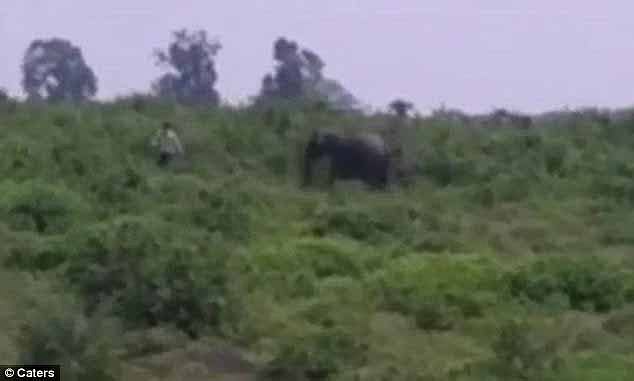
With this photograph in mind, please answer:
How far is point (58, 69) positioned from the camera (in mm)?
55094

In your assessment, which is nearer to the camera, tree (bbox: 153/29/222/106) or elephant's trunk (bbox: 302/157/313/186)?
elephant's trunk (bbox: 302/157/313/186)

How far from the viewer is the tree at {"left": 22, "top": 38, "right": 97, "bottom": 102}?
54625mm

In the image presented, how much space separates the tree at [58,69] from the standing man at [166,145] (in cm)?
2752

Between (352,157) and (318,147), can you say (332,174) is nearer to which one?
(352,157)

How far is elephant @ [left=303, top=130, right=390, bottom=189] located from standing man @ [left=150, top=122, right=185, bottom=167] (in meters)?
2.03

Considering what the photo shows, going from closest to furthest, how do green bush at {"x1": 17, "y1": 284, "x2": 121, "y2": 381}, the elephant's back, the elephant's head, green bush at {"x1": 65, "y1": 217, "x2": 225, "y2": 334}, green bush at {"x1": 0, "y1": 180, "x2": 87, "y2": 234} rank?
green bush at {"x1": 17, "y1": 284, "x2": 121, "y2": 381} → green bush at {"x1": 65, "y1": 217, "x2": 225, "y2": 334} → green bush at {"x1": 0, "y1": 180, "x2": 87, "y2": 234} → the elephant's back → the elephant's head

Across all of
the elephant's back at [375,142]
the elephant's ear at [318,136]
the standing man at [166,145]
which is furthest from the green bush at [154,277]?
the elephant's ear at [318,136]

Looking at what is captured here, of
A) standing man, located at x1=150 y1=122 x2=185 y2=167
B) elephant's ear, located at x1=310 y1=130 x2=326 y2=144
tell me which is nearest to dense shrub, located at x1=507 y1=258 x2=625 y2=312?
standing man, located at x1=150 y1=122 x2=185 y2=167

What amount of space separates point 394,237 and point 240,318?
22.6ft

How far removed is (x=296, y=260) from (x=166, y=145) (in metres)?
9.19

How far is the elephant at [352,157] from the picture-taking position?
2714 cm

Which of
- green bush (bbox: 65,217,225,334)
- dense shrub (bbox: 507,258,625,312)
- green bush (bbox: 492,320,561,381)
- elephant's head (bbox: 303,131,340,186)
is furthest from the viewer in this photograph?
elephant's head (bbox: 303,131,340,186)

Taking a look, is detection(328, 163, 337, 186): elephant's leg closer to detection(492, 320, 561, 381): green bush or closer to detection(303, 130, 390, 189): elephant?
detection(303, 130, 390, 189): elephant

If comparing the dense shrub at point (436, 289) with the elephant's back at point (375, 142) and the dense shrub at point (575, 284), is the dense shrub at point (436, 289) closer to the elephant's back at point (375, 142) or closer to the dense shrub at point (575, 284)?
the dense shrub at point (575, 284)
